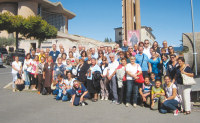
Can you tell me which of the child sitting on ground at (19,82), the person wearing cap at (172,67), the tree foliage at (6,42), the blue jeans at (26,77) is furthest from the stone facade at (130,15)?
the tree foliage at (6,42)

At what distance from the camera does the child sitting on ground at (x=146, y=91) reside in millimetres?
5495

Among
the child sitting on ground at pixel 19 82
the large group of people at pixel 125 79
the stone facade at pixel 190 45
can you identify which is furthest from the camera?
Result: the child sitting on ground at pixel 19 82

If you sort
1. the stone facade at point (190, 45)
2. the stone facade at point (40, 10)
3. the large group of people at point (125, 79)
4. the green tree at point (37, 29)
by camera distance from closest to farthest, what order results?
the large group of people at point (125, 79)
the stone facade at point (190, 45)
the green tree at point (37, 29)
the stone facade at point (40, 10)

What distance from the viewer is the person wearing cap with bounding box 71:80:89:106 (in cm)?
573

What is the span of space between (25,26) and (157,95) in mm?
25401

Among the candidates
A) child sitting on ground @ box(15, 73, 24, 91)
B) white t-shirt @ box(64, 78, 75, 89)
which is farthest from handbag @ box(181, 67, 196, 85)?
child sitting on ground @ box(15, 73, 24, 91)

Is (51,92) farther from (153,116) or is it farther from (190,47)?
(190,47)

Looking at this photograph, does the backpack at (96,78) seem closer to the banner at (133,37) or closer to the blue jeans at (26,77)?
the blue jeans at (26,77)

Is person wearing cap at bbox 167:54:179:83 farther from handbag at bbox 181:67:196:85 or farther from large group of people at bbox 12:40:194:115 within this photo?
handbag at bbox 181:67:196:85

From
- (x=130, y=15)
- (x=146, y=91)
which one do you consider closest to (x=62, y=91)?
(x=146, y=91)

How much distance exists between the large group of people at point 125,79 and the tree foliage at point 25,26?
2084 centimetres

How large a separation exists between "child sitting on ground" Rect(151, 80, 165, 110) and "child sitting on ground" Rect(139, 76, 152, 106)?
0.22m

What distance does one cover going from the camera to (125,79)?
19.2 ft

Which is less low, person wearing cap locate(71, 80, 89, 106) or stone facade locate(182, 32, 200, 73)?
stone facade locate(182, 32, 200, 73)
